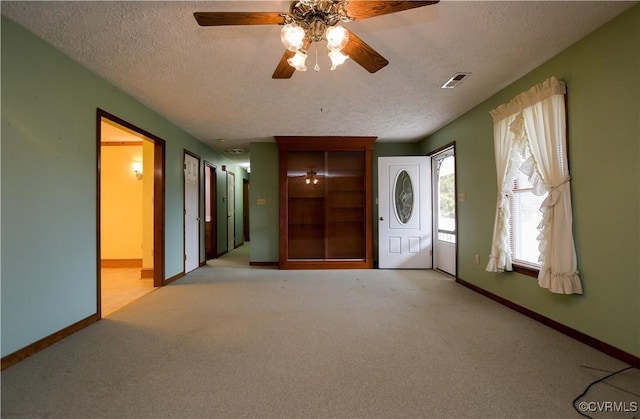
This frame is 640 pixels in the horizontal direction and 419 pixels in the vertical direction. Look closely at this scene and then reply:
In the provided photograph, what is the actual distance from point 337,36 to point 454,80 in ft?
6.17

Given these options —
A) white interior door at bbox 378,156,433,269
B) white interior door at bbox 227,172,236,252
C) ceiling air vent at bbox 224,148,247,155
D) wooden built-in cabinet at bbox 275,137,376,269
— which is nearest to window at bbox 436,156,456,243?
white interior door at bbox 378,156,433,269

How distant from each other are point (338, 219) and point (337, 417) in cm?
431

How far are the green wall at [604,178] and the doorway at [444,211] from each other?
1.89 metres

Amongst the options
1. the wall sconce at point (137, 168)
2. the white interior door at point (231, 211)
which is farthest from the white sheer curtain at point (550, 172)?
the white interior door at point (231, 211)

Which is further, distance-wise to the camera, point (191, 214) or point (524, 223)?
point (191, 214)

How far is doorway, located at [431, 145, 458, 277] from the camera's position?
15.7 feet

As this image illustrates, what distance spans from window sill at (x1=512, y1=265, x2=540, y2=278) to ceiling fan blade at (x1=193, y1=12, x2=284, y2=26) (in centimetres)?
311

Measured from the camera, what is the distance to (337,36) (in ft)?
5.67

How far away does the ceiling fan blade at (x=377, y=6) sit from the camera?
1.56 metres

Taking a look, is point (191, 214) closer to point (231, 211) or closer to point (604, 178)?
point (231, 211)

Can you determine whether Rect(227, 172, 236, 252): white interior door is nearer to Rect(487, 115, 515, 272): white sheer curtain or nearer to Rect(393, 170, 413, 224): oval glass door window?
Rect(393, 170, 413, 224): oval glass door window

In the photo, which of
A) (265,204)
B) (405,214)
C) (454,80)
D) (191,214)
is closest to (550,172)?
(454,80)

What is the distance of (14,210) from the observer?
2117 millimetres

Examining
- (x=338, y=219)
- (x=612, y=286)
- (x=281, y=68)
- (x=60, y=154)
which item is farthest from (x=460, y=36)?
(x=338, y=219)
